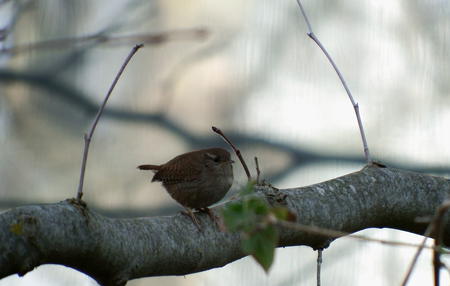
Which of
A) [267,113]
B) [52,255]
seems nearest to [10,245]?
[52,255]

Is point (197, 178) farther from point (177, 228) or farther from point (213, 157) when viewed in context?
point (177, 228)

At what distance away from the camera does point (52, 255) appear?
149cm

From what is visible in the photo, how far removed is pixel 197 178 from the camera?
2863 millimetres

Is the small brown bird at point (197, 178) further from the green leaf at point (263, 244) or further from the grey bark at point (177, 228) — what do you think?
the green leaf at point (263, 244)

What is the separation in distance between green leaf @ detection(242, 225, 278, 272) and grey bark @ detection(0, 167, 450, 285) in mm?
511

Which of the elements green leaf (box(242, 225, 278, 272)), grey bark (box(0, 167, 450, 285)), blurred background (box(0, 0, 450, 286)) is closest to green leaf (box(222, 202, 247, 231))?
green leaf (box(242, 225, 278, 272))

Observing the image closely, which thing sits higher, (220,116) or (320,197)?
(220,116)

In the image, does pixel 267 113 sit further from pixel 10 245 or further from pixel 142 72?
pixel 10 245

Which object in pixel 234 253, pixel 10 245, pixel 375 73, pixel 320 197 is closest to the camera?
pixel 10 245

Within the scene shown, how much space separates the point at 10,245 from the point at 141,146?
2.76m

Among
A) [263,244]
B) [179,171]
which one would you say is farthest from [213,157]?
[263,244]

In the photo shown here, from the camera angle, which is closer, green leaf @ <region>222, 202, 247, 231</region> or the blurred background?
green leaf @ <region>222, 202, 247, 231</region>

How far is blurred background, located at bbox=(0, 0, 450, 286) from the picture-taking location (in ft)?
13.2

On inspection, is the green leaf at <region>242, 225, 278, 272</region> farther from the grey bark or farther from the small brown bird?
the small brown bird
